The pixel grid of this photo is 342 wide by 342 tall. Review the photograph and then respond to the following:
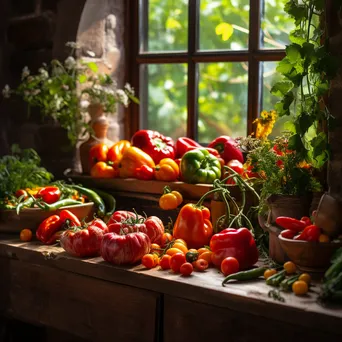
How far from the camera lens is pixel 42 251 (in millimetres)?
2447

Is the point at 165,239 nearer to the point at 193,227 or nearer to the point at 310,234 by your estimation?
the point at 193,227

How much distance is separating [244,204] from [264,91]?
2.11 ft

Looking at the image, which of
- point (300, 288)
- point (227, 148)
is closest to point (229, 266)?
point (300, 288)

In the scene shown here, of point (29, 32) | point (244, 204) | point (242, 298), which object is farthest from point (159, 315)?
point (29, 32)

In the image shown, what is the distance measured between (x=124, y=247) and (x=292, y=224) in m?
0.55

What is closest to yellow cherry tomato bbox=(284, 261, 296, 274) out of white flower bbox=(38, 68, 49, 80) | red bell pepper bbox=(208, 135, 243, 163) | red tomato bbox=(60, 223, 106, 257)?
red tomato bbox=(60, 223, 106, 257)

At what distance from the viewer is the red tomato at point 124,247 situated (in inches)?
87.5

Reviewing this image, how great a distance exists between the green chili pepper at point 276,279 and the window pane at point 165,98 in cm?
123

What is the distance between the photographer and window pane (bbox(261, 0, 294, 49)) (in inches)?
109

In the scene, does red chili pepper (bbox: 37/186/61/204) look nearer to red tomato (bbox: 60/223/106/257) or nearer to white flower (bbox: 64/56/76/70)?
red tomato (bbox: 60/223/106/257)

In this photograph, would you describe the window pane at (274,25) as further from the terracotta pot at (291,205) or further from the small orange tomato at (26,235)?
the small orange tomato at (26,235)

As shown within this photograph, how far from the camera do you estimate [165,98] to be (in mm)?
3129

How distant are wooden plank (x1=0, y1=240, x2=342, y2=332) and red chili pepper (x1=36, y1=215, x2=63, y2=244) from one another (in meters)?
0.04

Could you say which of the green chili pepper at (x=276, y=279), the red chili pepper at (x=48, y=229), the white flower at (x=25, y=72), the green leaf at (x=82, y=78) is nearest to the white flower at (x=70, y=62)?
the green leaf at (x=82, y=78)
